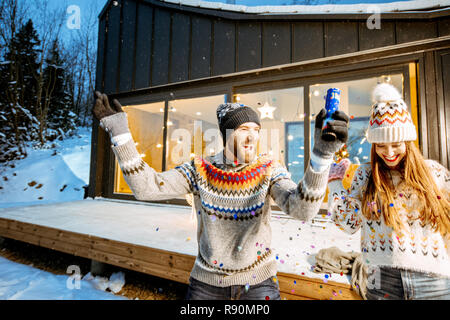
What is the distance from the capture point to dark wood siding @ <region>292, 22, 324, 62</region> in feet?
13.3

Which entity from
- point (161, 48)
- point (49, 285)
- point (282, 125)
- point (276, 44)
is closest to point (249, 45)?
point (276, 44)

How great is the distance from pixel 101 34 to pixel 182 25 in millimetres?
3133

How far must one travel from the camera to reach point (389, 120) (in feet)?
4.30

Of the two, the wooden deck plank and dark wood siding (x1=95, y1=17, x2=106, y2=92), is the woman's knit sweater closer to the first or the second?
the wooden deck plank

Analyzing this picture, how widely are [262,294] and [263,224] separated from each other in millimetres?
364

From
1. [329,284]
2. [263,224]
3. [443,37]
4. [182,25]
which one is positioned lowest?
[329,284]

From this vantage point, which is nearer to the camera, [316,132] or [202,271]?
[316,132]

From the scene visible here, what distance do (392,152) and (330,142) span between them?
71cm

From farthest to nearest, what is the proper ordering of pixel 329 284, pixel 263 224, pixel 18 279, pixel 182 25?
pixel 182 25 → pixel 18 279 → pixel 329 284 → pixel 263 224

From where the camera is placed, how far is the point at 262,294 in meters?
1.20
